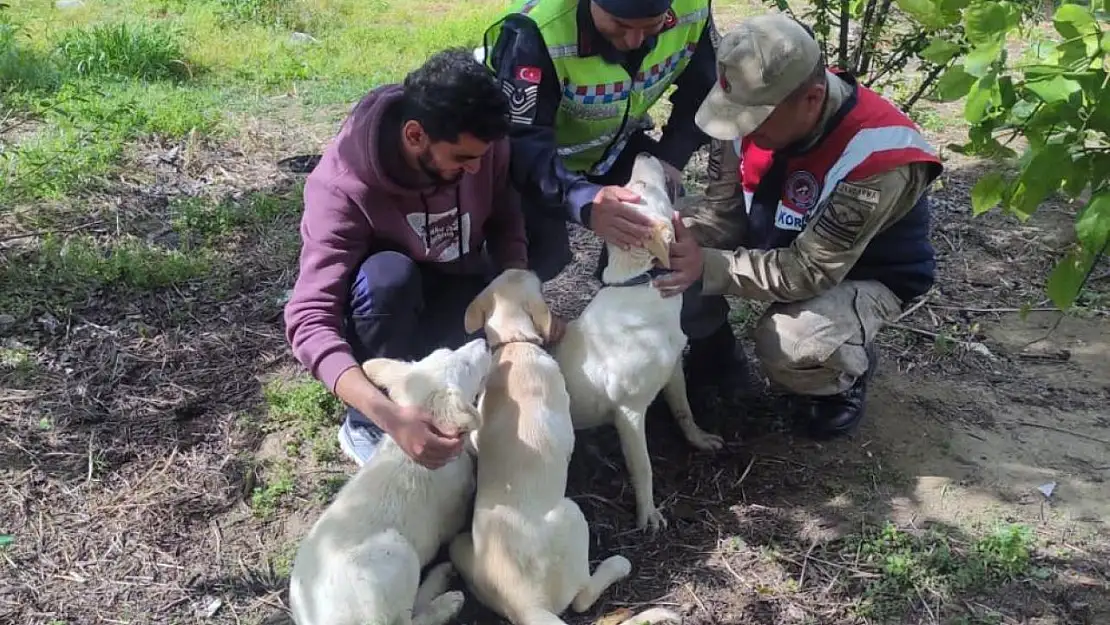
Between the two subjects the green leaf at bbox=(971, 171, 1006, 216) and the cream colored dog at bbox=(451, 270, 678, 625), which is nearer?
the green leaf at bbox=(971, 171, 1006, 216)

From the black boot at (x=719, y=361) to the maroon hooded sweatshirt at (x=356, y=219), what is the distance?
1169 mm

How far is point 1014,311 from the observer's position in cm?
474

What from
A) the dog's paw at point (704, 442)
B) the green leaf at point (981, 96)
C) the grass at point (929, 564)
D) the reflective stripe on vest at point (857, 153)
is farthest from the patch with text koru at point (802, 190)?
the green leaf at point (981, 96)

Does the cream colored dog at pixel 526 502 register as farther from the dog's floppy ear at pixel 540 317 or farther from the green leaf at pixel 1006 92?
the green leaf at pixel 1006 92

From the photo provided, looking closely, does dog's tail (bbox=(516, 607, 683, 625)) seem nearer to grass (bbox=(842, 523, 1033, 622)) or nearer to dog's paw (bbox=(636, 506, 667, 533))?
dog's paw (bbox=(636, 506, 667, 533))

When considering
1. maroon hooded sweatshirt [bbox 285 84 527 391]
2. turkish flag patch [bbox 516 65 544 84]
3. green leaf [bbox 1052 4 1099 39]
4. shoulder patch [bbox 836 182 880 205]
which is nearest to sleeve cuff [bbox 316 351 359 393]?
maroon hooded sweatshirt [bbox 285 84 527 391]

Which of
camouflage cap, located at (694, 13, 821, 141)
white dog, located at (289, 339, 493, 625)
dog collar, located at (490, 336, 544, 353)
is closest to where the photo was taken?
white dog, located at (289, 339, 493, 625)

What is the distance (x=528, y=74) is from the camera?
3566mm

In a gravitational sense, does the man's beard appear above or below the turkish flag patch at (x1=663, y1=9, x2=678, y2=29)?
below

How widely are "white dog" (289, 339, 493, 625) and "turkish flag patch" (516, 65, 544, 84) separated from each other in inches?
42.4

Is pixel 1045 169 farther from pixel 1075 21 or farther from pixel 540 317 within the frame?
pixel 540 317

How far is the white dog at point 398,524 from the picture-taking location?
2564 millimetres

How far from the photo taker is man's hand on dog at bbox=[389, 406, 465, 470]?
2711mm

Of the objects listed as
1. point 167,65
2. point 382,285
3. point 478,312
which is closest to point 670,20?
point 478,312
